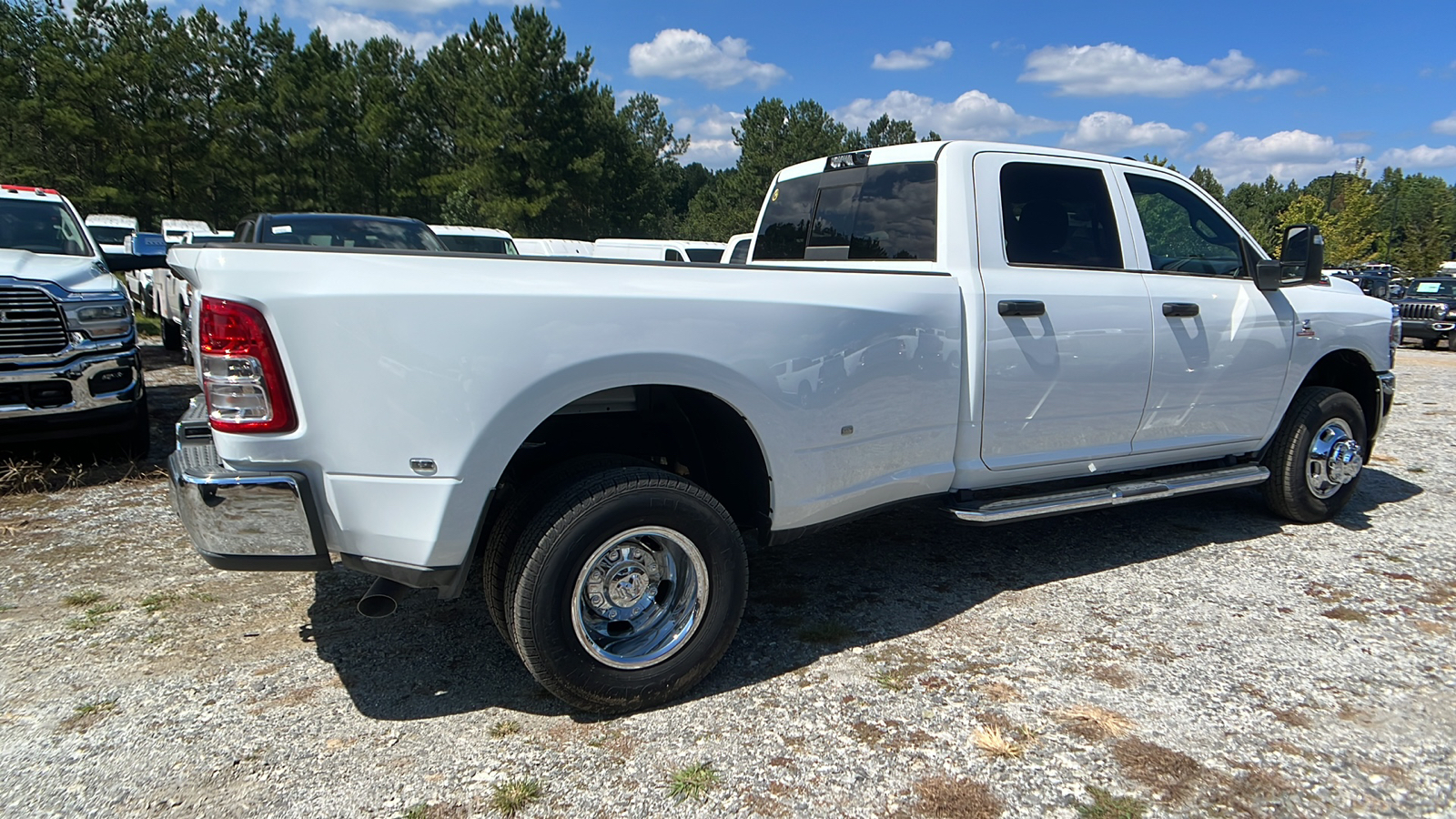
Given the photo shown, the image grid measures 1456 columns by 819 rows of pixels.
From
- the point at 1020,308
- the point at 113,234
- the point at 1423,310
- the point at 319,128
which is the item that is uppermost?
the point at 319,128

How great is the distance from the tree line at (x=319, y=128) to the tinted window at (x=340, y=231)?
1116 inches

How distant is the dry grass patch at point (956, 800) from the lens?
98.4 inches

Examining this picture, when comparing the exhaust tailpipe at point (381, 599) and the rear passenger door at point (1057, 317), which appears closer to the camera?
the exhaust tailpipe at point (381, 599)

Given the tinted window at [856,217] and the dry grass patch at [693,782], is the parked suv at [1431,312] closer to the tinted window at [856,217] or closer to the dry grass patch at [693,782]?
the tinted window at [856,217]

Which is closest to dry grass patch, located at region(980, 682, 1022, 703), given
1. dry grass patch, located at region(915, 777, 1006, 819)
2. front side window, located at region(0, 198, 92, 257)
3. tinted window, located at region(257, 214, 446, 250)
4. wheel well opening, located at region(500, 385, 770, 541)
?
dry grass patch, located at region(915, 777, 1006, 819)

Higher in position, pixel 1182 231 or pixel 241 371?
pixel 1182 231

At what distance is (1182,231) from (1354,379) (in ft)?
6.34

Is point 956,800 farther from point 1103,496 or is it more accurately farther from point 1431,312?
point 1431,312

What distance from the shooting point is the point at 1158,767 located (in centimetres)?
273

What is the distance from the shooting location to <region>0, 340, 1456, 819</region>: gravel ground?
2.59m

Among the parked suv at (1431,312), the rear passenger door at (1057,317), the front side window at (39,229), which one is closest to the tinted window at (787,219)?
the rear passenger door at (1057,317)

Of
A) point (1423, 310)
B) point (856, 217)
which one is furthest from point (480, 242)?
point (1423, 310)

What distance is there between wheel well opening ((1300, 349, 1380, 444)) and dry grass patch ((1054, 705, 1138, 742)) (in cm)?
332

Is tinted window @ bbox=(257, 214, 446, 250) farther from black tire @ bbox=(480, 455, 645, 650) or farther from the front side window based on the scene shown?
black tire @ bbox=(480, 455, 645, 650)
